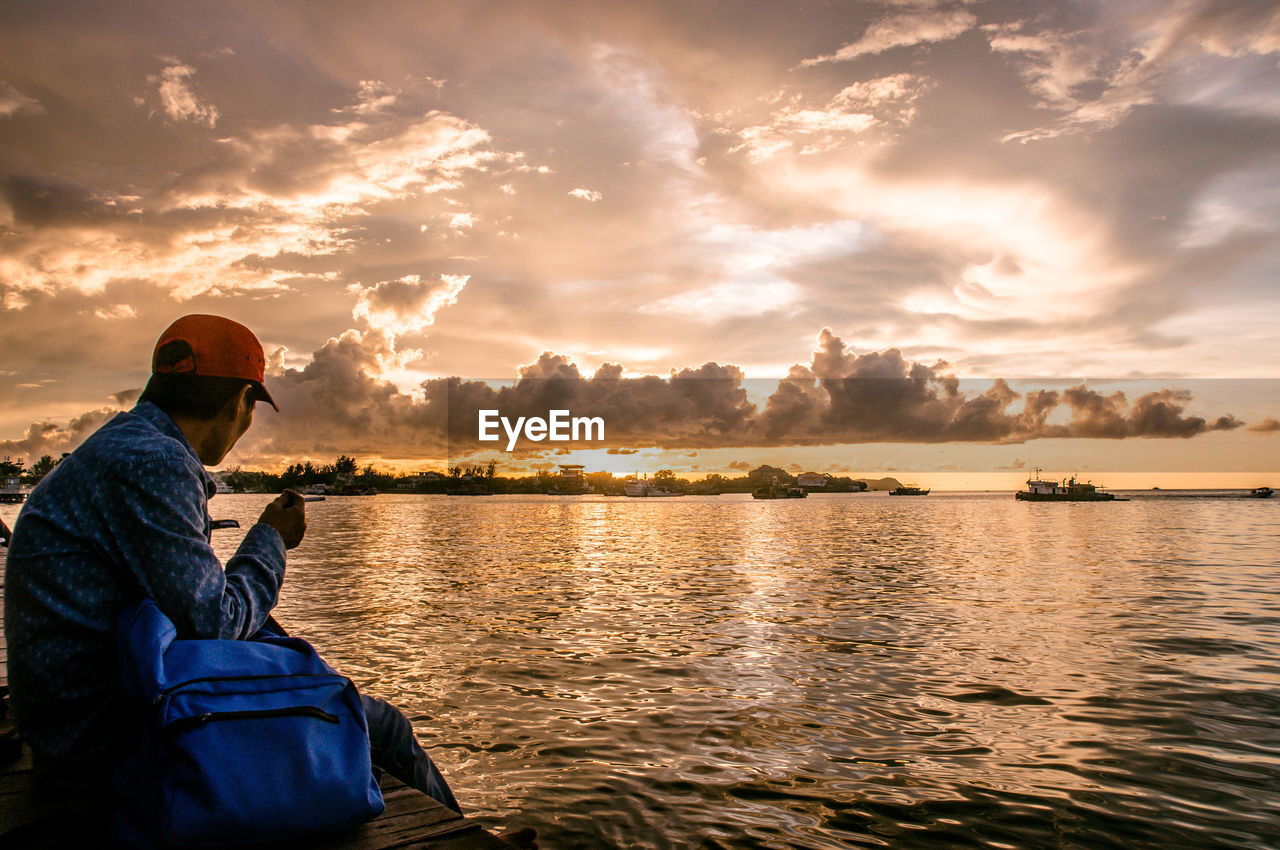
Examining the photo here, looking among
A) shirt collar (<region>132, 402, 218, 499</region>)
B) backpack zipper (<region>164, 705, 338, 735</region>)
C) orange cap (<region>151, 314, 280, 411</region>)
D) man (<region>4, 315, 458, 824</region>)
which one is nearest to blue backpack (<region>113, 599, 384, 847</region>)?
backpack zipper (<region>164, 705, 338, 735</region>)

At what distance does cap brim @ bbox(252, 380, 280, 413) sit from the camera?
4.15 meters

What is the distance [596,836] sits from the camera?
7117 millimetres

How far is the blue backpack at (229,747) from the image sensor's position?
10.1ft

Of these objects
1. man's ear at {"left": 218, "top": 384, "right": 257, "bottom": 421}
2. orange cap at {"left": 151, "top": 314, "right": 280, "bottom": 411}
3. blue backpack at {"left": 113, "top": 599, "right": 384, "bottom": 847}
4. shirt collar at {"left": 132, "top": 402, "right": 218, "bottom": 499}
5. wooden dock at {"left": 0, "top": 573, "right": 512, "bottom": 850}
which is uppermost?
orange cap at {"left": 151, "top": 314, "right": 280, "bottom": 411}

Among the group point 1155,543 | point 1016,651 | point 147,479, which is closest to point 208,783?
point 147,479

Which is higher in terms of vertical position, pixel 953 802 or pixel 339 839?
pixel 339 839

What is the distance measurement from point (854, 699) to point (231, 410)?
419 inches

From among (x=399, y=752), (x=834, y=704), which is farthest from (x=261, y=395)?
(x=834, y=704)

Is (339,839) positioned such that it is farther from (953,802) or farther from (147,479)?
(953,802)

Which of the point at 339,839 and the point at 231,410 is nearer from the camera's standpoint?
the point at 339,839

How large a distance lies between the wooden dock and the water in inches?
131

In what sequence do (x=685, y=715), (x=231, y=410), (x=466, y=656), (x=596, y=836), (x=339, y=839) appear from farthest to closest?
1. (x=466, y=656)
2. (x=685, y=715)
3. (x=596, y=836)
4. (x=231, y=410)
5. (x=339, y=839)

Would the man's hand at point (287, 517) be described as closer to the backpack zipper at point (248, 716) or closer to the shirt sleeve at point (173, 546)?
the shirt sleeve at point (173, 546)

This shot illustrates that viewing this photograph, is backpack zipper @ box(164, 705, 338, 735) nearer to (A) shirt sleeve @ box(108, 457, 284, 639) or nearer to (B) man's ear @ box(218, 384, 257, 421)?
(A) shirt sleeve @ box(108, 457, 284, 639)
